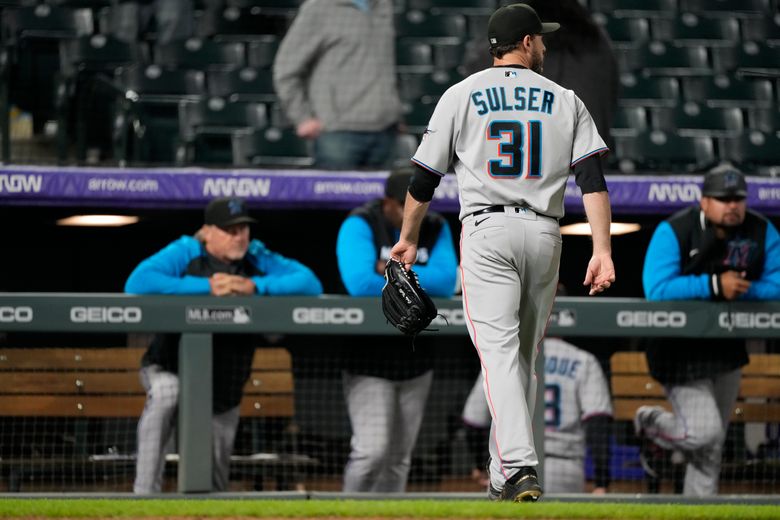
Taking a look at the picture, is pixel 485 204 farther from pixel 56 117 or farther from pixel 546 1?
pixel 56 117

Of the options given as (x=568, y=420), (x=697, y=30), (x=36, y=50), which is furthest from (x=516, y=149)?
(x=697, y=30)

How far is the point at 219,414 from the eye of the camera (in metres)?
5.34

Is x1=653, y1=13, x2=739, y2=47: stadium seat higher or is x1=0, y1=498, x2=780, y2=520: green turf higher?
x1=653, y1=13, x2=739, y2=47: stadium seat

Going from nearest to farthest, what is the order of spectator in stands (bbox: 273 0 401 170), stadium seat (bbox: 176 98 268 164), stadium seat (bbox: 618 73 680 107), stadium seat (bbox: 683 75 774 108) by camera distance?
spectator in stands (bbox: 273 0 401 170) → stadium seat (bbox: 176 98 268 164) → stadium seat (bbox: 618 73 680 107) → stadium seat (bbox: 683 75 774 108)

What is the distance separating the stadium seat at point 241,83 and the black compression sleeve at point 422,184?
4.99m

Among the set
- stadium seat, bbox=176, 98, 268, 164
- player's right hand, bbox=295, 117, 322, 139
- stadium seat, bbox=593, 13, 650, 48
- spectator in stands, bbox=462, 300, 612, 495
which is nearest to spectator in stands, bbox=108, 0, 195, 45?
stadium seat, bbox=176, 98, 268, 164

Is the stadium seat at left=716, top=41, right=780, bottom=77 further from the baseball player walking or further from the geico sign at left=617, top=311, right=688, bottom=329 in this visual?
the baseball player walking

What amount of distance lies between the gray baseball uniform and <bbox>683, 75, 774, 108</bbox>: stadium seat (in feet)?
18.8

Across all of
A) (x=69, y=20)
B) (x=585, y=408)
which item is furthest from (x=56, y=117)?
(x=585, y=408)

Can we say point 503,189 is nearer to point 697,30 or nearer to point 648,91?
point 648,91

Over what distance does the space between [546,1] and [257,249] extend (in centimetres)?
211

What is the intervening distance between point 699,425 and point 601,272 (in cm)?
194

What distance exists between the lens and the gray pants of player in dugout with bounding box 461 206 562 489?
380 centimetres

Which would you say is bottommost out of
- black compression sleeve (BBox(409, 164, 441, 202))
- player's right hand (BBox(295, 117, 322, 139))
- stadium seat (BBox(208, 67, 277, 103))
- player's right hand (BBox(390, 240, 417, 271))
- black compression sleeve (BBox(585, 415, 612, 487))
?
black compression sleeve (BBox(585, 415, 612, 487))
